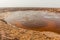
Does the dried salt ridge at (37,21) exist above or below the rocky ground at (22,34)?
above

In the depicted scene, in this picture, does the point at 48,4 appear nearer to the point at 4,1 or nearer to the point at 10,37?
the point at 4,1

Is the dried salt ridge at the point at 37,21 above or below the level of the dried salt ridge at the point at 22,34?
above

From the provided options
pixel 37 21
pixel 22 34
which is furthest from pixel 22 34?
pixel 37 21

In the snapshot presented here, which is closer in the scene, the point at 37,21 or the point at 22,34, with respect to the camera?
the point at 22,34

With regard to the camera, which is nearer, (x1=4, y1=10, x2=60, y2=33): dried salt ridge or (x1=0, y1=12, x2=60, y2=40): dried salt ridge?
(x1=0, y1=12, x2=60, y2=40): dried salt ridge

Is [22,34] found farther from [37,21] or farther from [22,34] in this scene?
[37,21]

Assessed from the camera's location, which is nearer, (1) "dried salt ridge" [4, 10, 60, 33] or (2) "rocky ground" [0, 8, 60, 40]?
(2) "rocky ground" [0, 8, 60, 40]

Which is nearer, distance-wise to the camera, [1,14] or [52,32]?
[52,32]

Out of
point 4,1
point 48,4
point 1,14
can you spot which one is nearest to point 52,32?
point 1,14

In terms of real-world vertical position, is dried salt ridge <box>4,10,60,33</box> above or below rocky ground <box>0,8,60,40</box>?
above

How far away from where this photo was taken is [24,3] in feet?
4.98

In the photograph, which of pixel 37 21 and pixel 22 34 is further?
pixel 37 21

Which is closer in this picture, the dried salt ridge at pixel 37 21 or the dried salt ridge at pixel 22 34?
the dried salt ridge at pixel 22 34

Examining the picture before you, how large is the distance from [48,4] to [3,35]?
33.2 inches
